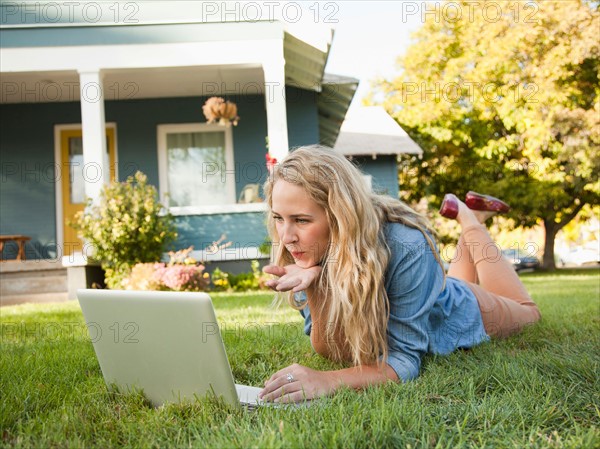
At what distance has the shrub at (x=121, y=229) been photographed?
8.22 m

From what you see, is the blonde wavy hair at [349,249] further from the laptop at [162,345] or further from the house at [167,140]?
the house at [167,140]

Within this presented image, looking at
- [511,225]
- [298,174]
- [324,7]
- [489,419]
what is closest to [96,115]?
[324,7]

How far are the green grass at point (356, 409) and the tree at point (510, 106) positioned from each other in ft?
46.7

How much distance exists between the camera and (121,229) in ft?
26.9

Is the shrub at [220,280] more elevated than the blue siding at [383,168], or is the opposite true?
the blue siding at [383,168]

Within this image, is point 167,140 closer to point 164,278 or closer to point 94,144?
point 94,144

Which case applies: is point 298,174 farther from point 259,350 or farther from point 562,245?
point 562,245

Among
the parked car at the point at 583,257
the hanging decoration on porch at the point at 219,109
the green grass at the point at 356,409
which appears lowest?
the parked car at the point at 583,257

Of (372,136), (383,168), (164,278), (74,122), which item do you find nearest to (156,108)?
(74,122)

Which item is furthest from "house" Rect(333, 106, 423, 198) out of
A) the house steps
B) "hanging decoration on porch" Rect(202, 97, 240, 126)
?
Result: the house steps

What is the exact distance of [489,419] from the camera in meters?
1.88

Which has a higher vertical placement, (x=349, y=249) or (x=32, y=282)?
(x=349, y=249)

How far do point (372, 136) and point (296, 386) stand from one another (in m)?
14.6

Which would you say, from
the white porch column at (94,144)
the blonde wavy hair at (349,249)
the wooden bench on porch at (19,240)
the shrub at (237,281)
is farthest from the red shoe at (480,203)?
the wooden bench on porch at (19,240)
